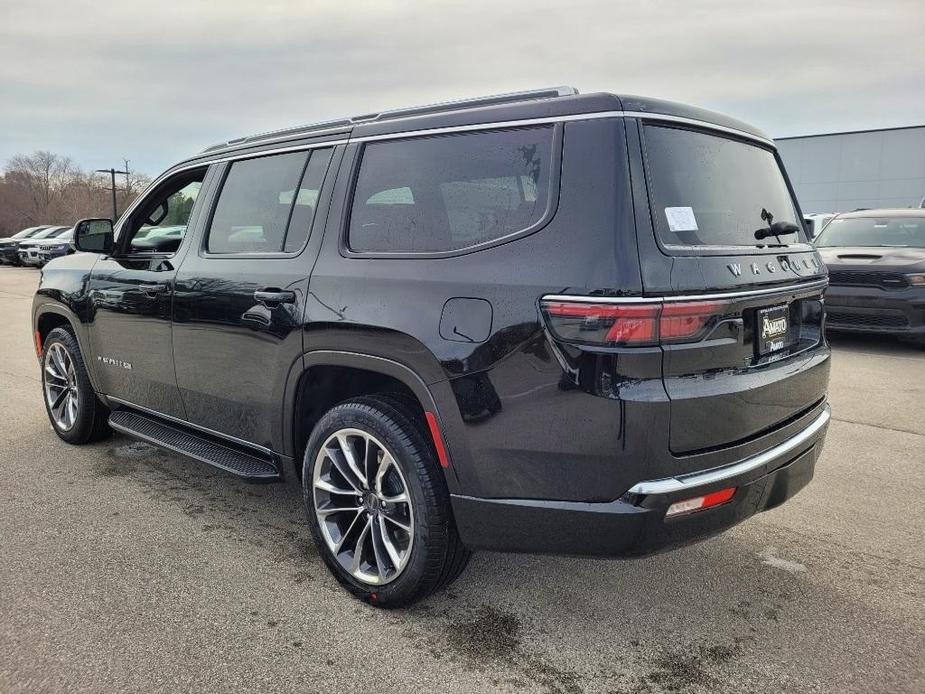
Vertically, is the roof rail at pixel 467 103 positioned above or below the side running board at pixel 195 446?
above

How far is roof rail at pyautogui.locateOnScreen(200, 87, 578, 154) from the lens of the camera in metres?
2.56

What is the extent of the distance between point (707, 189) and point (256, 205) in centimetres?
209

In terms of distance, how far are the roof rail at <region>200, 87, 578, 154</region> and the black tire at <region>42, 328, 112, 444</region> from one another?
1.87m

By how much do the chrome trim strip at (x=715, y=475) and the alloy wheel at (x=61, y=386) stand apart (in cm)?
400

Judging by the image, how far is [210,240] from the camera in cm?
370

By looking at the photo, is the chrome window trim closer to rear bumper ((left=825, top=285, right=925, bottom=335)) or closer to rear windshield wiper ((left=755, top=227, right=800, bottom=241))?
rear windshield wiper ((left=755, top=227, right=800, bottom=241))

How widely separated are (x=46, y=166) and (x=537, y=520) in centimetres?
7246

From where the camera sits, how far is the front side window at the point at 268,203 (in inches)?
127

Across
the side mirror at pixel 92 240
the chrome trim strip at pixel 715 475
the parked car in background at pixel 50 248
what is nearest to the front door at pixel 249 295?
the side mirror at pixel 92 240

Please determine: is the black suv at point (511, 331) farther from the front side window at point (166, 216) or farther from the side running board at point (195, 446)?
the front side window at point (166, 216)

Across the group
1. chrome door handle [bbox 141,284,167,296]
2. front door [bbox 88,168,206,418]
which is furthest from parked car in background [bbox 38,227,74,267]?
chrome door handle [bbox 141,284,167,296]

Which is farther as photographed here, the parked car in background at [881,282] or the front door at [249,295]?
the parked car in background at [881,282]

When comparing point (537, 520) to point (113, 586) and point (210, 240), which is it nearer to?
point (113, 586)

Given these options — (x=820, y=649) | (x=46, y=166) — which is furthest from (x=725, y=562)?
(x=46, y=166)
